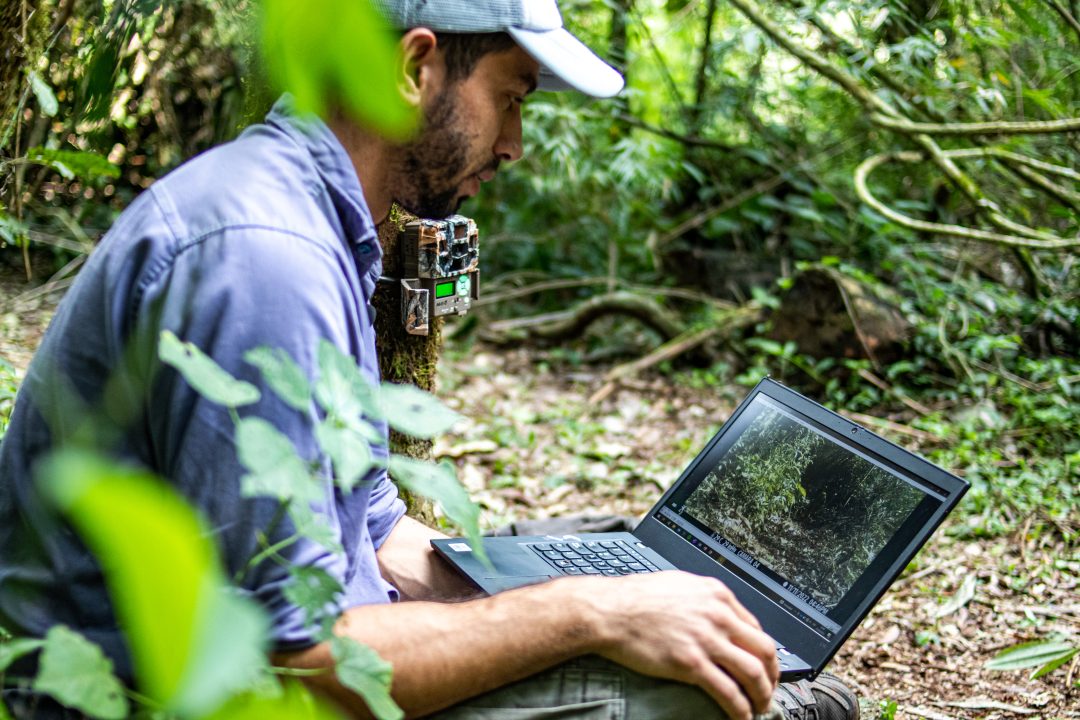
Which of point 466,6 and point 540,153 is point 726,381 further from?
point 466,6

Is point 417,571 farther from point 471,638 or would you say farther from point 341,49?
point 341,49

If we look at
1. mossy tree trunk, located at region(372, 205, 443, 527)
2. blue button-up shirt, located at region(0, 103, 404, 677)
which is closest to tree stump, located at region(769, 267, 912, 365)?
mossy tree trunk, located at region(372, 205, 443, 527)

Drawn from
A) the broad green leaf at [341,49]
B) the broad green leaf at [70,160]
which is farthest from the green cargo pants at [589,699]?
the broad green leaf at [70,160]

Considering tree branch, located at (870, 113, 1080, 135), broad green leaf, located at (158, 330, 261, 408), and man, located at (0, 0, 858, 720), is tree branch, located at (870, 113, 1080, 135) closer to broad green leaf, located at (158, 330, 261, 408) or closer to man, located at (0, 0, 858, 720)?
man, located at (0, 0, 858, 720)

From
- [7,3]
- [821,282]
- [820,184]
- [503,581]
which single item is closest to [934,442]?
[821,282]

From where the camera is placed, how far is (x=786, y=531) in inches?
71.4

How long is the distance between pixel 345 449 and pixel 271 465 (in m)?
0.06

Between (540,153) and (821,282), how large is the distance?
1.68m

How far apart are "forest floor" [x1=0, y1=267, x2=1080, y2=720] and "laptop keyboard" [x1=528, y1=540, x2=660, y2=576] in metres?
0.76

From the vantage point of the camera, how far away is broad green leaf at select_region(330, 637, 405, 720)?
0.92 m

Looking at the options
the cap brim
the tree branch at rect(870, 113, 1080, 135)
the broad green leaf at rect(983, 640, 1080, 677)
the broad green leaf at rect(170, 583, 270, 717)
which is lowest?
the broad green leaf at rect(170, 583, 270, 717)

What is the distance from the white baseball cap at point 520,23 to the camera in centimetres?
137

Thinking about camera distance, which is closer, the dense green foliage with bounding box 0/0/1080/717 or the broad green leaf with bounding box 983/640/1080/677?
the broad green leaf with bounding box 983/640/1080/677

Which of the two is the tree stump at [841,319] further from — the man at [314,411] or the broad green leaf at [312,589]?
the broad green leaf at [312,589]
